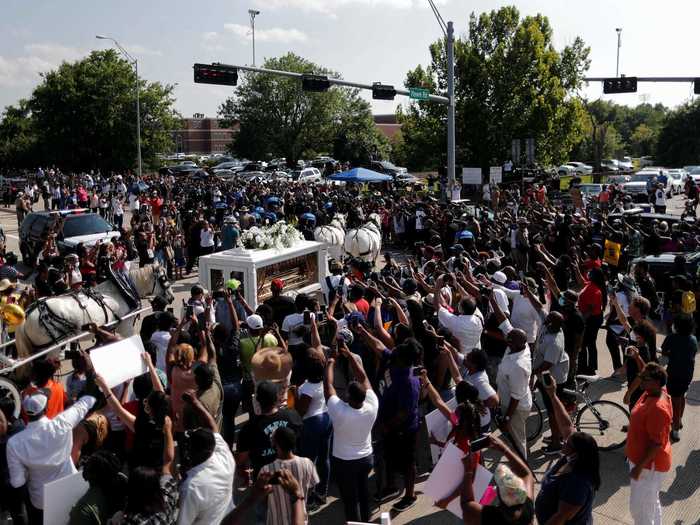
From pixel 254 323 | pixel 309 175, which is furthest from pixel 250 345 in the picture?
pixel 309 175

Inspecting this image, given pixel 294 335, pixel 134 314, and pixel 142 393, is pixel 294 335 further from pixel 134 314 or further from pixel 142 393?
pixel 134 314

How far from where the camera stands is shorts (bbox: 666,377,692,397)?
296 inches

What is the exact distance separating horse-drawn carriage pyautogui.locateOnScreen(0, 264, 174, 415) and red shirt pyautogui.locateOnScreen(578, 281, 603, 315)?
6.51 m

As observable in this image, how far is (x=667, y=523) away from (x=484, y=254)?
7.15 meters

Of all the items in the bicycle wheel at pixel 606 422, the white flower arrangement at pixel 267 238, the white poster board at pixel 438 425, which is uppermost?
the white flower arrangement at pixel 267 238

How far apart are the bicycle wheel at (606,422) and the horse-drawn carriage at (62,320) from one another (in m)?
6.39

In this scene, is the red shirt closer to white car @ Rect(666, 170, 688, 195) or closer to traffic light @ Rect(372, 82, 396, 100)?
traffic light @ Rect(372, 82, 396, 100)

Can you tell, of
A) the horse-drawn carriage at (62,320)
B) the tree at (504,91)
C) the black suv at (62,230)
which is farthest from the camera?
the tree at (504,91)

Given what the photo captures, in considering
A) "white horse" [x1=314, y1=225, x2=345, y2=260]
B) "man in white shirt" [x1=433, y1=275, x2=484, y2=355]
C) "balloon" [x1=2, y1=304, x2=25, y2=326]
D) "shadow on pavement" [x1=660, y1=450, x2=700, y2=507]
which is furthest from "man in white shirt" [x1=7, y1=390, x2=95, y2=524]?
"white horse" [x1=314, y1=225, x2=345, y2=260]

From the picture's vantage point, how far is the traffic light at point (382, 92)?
2409 cm

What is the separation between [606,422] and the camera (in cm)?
761

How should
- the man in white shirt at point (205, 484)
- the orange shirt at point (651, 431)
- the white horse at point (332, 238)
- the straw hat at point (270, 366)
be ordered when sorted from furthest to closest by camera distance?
the white horse at point (332, 238) → the straw hat at point (270, 366) → the orange shirt at point (651, 431) → the man in white shirt at point (205, 484)

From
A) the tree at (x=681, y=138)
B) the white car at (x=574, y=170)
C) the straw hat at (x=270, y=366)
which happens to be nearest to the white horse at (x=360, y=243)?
the straw hat at (x=270, y=366)

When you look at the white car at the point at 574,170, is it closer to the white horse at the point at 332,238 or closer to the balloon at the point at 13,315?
the white horse at the point at 332,238
